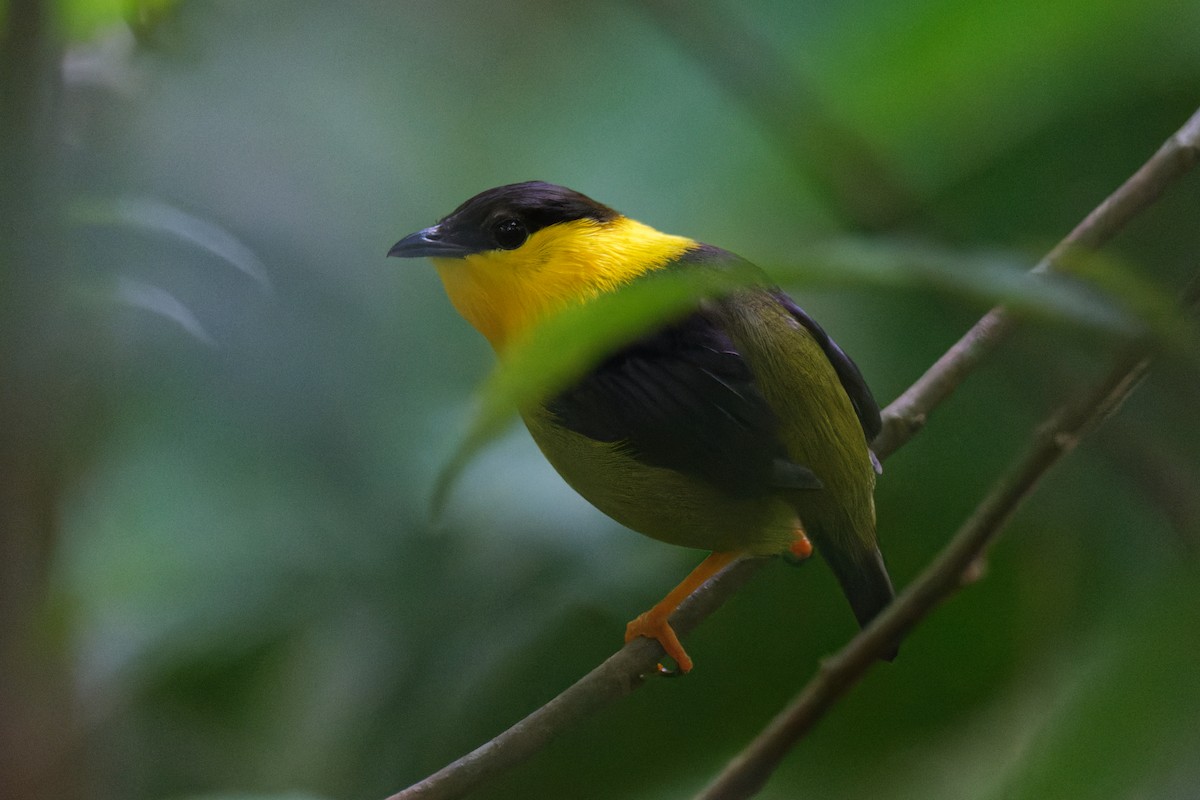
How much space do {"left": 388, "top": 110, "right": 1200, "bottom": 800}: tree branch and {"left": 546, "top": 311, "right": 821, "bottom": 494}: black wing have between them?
0.34ft

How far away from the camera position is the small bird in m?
0.66

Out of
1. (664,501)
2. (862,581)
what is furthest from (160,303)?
(862,581)

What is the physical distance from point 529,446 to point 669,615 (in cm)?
38

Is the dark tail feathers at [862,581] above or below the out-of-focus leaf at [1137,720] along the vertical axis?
below

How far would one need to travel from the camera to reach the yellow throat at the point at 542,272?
31.6 inches

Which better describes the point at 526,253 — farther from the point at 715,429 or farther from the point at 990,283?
the point at 990,283

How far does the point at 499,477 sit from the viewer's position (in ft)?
3.45

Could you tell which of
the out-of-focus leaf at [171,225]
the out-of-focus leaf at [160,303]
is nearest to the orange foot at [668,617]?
the out-of-focus leaf at [171,225]

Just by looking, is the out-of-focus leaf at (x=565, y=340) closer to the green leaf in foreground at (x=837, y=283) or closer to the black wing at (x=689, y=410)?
the green leaf in foreground at (x=837, y=283)

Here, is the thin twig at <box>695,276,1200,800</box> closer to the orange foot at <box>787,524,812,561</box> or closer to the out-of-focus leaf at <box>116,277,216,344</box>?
the orange foot at <box>787,524,812,561</box>

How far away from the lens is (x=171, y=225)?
0.92 m

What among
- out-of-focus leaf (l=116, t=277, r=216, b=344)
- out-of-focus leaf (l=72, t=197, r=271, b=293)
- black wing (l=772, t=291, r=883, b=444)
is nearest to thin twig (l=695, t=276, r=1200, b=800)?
black wing (l=772, t=291, r=883, b=444)

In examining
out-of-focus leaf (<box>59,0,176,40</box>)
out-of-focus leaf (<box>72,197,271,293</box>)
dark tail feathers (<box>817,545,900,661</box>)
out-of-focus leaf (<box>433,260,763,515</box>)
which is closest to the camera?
out-of-focus leaf (<box>433,260,763,515</box>)

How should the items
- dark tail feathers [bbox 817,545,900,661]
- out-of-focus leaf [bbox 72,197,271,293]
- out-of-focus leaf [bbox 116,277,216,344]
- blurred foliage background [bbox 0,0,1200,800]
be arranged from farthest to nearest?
out-of-focus leaf [bbox 116,277,216,344], out-of-focus leaf [bbox 72,197,271,293], dark tail feathers [bbox 817,545,900,661], blurred foliage background [bbox 0,0,1200,800]
